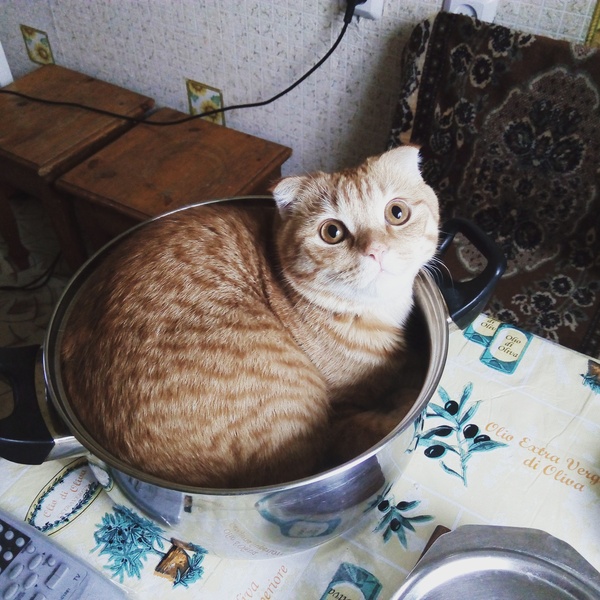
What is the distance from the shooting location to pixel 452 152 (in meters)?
1.15

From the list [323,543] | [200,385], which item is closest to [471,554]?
[323,543]

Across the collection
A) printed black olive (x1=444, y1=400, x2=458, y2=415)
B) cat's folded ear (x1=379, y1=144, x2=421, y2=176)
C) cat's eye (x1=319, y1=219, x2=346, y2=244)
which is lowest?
printed black olive (x1=444, y1=400, x2=458, y2=415)

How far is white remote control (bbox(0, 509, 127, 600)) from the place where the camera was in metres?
0.58

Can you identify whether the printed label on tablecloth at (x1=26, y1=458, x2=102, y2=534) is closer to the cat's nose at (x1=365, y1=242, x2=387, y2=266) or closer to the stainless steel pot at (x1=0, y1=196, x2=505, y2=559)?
the stainless steel pot at (x1=0, y1=196, x2=505, y2=559)

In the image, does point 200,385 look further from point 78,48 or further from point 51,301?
point 78,48

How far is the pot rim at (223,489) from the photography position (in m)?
0.50

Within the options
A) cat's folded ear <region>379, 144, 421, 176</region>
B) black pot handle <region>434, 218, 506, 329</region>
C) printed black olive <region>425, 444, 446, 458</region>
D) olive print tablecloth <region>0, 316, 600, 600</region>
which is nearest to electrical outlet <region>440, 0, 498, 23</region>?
cat's folded ear <region>379, 144, 421, 176</region>

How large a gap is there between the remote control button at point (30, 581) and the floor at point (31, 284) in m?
0.98

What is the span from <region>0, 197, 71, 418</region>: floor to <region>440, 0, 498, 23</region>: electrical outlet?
1225mm

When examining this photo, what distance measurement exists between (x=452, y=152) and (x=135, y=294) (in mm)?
718

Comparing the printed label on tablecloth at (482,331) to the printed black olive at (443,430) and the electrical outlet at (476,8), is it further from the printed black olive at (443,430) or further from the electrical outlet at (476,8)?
the electrical outlet at (476,8)

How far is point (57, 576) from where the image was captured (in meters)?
0.59

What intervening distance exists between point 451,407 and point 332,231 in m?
0.28

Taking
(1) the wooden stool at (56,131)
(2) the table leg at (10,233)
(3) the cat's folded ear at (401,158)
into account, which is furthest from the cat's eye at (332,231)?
(2) the table leg at (10,233)
